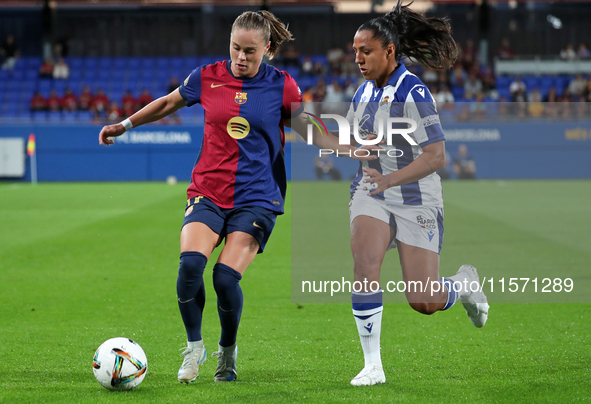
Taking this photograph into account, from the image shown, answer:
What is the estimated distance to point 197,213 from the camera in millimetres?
3967

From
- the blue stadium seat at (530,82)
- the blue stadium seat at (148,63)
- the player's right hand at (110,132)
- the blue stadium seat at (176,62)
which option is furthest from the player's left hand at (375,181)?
the blue stadium seat at (148,63)

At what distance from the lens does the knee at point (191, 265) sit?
3.77 metres

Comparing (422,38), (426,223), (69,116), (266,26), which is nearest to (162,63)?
(69,116)

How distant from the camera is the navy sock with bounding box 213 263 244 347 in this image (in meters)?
3.84

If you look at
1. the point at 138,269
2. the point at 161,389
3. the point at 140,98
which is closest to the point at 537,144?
the point at 140,98

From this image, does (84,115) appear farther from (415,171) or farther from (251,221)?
(415,171)

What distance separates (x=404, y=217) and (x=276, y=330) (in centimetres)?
165

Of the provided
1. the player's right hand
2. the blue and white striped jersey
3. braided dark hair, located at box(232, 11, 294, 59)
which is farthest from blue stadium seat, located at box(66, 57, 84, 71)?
the blue and white striped jersey

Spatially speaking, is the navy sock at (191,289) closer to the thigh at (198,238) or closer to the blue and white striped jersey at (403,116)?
the thigh at (198,238)

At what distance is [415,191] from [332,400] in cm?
126

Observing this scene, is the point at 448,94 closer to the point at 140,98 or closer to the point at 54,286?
the point at 140,98

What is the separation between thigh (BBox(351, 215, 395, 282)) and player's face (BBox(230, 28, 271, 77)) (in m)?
1.04

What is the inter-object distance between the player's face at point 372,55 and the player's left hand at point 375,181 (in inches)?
21.5

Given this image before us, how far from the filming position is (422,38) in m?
4.35
